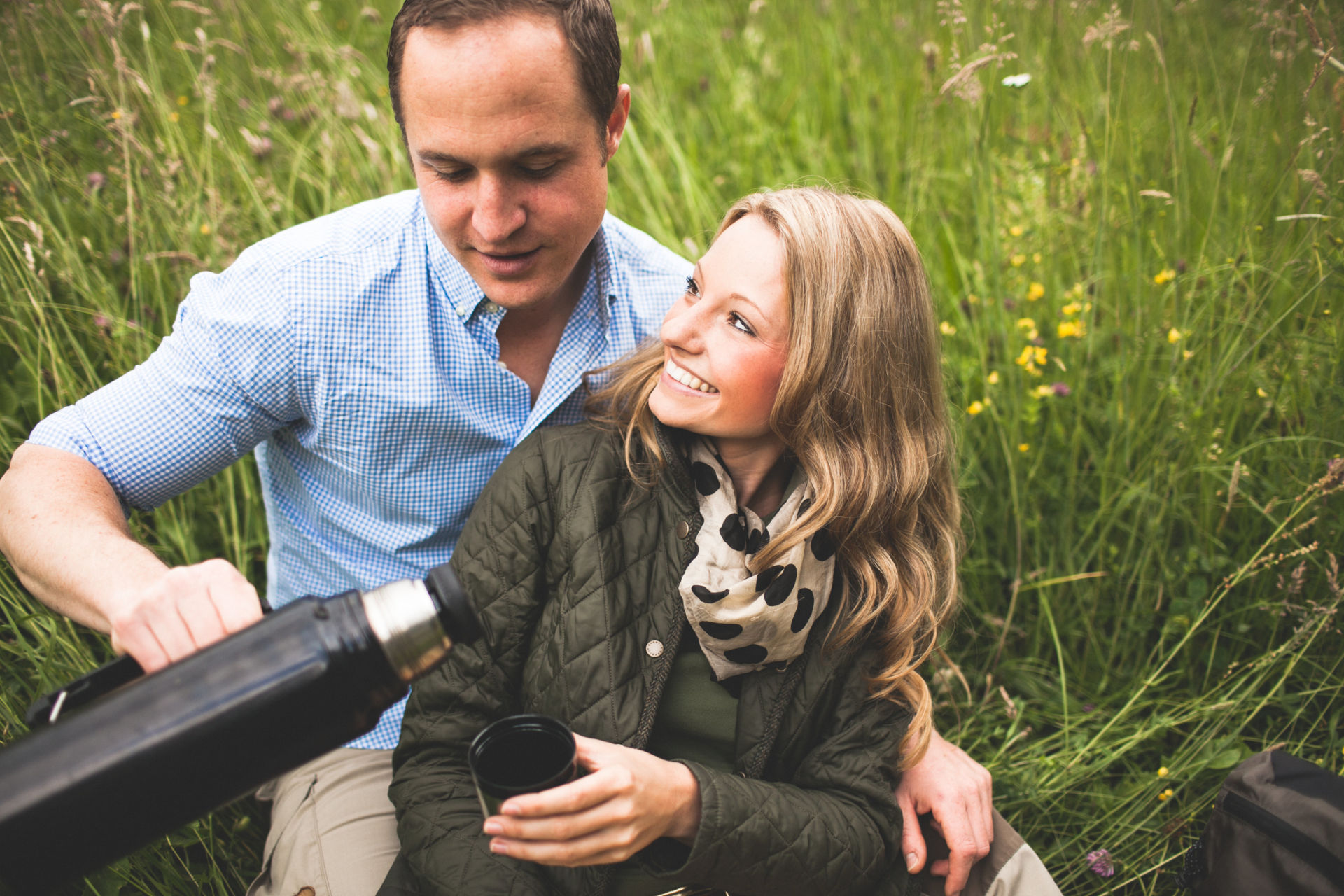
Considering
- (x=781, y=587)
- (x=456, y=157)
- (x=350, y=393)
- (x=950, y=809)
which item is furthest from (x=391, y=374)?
(x=950, y=809)

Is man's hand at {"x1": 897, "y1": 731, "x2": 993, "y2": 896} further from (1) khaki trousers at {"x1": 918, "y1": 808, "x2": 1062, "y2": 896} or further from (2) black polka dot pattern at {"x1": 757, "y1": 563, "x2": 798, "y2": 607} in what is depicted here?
(2) black polka dot pattern at {"x1": 757, "y1": 563, "x2": 798, "y2": 607}

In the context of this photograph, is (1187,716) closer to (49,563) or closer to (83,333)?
(49,563)

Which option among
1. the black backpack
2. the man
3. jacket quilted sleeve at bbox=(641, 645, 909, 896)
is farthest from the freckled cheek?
the black backpack

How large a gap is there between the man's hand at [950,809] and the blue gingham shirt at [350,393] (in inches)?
48.8

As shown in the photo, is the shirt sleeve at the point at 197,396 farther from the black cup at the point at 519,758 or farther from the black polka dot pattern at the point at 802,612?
A: the black polka dot pattern at the point at 802,612

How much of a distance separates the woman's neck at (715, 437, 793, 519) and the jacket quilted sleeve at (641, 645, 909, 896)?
431mm

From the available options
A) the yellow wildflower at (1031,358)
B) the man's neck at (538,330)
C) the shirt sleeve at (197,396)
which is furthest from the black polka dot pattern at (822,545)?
the shirt sleeve at (197,396)

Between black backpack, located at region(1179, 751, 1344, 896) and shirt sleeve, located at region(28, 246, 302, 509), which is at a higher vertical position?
shirt sleeve, located at region(28, 246, 302, 509)

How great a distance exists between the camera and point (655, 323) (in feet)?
7.66

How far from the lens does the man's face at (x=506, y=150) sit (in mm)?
1648

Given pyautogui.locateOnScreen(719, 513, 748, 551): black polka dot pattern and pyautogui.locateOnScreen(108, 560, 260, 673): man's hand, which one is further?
pyautogui.locateOnScreen(719, 513, 748, 551): black polka dot pattern

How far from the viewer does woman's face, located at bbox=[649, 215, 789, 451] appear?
1.79 meters

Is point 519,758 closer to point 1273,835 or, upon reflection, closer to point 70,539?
point 70,539

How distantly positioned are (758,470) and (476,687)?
2.67 ft
